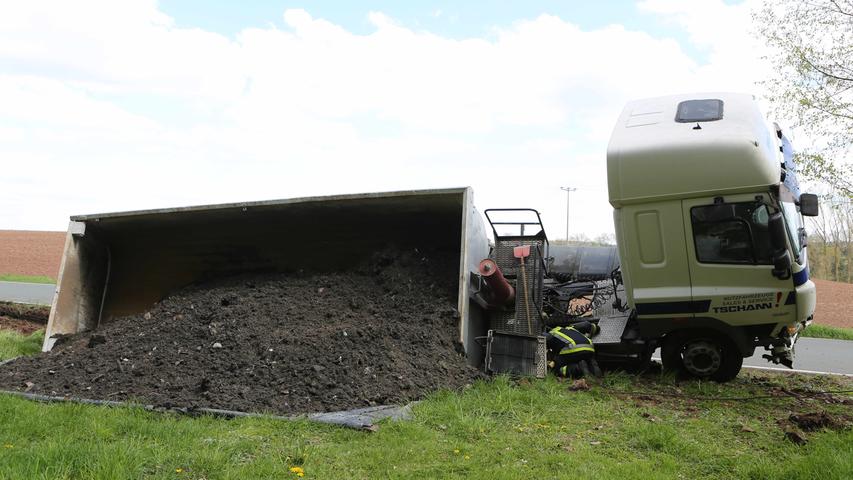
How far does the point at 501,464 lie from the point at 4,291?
1783cm

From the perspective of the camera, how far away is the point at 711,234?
696 cm

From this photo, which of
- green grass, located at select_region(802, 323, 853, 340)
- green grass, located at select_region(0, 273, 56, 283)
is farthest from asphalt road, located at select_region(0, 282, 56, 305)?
green grass, located at select_region(802, 323, 853, 340)

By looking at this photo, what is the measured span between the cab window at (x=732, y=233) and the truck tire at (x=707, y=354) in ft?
2.77

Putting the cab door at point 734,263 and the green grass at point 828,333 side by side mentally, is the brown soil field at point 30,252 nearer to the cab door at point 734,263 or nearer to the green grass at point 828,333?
the green grass at point 828,333

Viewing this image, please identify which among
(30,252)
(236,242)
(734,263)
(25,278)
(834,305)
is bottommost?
(734,263)

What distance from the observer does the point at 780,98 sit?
1402 cm

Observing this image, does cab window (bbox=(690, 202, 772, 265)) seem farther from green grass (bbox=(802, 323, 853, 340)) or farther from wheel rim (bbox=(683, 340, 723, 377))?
green grass (bbox=(802, 323, 853, 340))

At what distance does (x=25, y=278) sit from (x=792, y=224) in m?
23.6

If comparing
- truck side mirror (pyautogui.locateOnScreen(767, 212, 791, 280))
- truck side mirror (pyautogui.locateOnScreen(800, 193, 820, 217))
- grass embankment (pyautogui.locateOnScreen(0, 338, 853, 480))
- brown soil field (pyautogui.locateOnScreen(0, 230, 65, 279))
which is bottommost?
grass embankment (pyautogui.locateOnScreen(0, 338, 853, 480))

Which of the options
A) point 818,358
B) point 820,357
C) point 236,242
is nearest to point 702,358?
point 818,358

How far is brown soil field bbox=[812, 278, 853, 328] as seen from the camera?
17.2 m

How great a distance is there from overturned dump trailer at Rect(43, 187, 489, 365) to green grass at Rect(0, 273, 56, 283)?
15071 mm

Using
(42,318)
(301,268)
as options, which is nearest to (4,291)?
(42,318)

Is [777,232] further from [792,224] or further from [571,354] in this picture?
[571,354]
